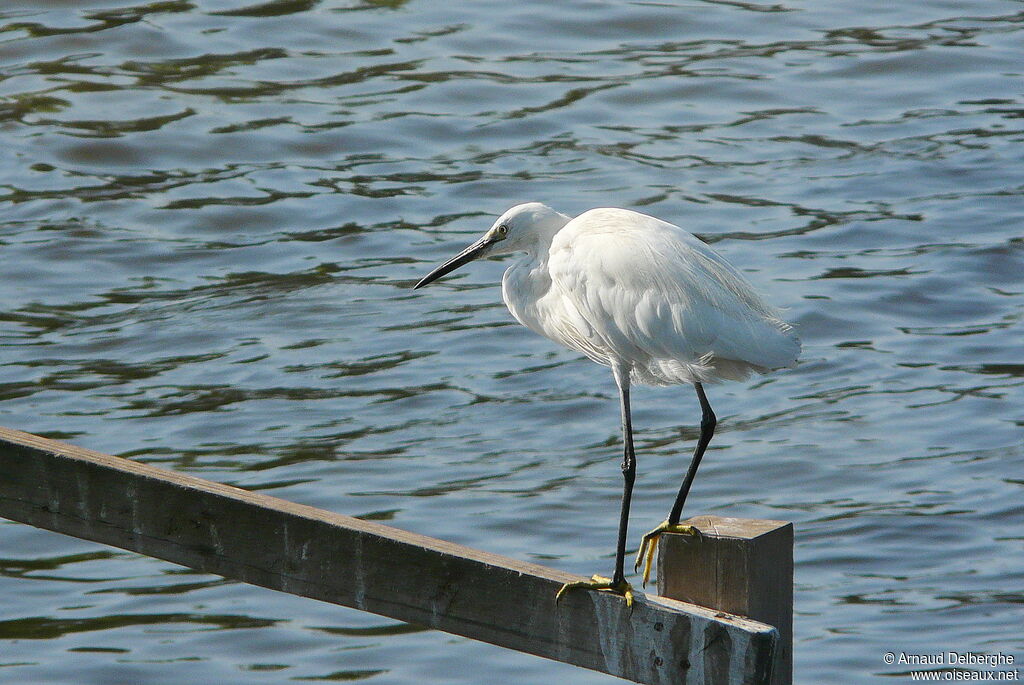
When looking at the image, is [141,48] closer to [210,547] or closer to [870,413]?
[870,413]

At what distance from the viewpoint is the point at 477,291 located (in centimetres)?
895

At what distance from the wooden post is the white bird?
74 cm

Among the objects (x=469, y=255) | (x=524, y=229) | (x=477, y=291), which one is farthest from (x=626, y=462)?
(x=477, y=291)

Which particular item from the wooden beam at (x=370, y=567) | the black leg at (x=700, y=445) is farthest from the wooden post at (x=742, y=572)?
the black leg at (x=700, y=445)

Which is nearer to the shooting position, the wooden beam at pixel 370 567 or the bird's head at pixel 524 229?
the wooden beam at pixel 370 567

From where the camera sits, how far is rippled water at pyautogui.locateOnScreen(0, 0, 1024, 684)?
588cm

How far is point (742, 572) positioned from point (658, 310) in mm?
1184

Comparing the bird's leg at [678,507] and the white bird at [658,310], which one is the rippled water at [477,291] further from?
the white bird at [658,310]

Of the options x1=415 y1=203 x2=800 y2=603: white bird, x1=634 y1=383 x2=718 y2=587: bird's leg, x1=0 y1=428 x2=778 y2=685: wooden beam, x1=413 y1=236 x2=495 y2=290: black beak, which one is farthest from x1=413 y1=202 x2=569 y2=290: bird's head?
Result: x1=0 y1=428 x2=778 y2=685: wooden beam

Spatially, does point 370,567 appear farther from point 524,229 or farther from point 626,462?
point 524,229

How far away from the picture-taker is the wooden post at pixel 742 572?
8.95 feet

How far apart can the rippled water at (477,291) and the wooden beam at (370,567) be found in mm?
2393

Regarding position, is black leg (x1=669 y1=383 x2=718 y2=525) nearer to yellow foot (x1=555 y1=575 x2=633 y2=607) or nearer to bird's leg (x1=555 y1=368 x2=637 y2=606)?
bird's leg (x1=555 y1=368 x2=637 y2=606)

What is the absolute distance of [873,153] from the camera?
34.8 feet
